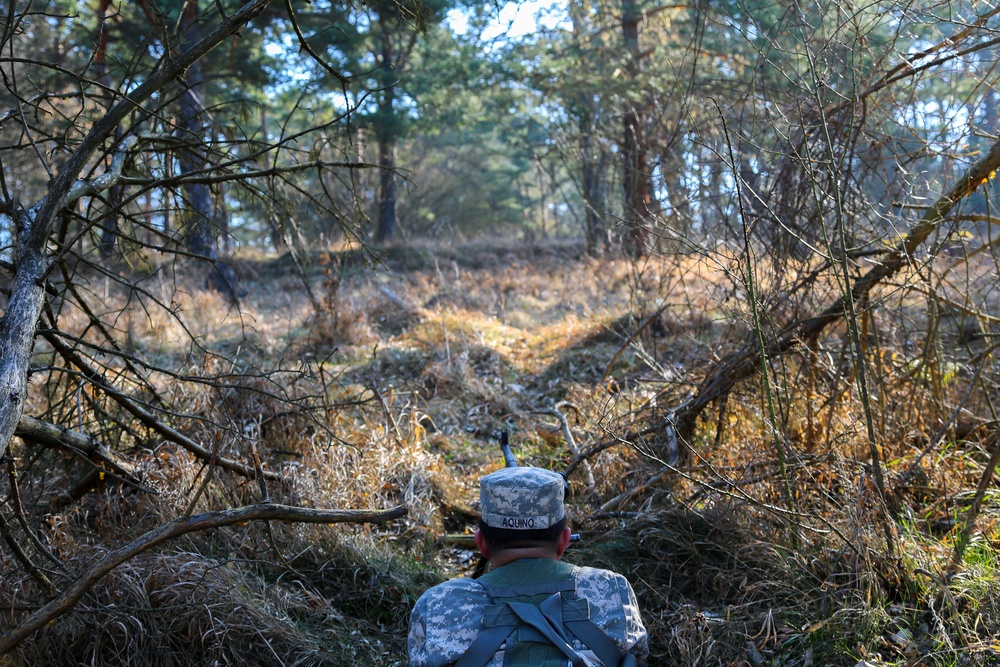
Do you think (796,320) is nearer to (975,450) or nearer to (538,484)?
(975,450)

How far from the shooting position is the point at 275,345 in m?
9.12

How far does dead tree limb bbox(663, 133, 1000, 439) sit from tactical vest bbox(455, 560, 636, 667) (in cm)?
220

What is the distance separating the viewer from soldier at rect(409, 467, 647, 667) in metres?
2.08

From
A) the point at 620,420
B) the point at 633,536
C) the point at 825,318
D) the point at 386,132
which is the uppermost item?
the point at 386,132

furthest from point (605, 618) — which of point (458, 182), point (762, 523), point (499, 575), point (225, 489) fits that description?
point (458, 182)

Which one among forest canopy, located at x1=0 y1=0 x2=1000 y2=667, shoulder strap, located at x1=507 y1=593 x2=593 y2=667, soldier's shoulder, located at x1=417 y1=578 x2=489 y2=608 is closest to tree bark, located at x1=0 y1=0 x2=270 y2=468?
forest canopy, located at x1=0 y1=0 x2=1000 y2=667

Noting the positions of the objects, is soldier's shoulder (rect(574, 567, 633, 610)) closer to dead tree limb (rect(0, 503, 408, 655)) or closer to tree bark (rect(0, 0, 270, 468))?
dead tree limb (rect(0, 503, 408, 655))

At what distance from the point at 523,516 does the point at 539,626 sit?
1.16 ft

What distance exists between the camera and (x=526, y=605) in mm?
2129

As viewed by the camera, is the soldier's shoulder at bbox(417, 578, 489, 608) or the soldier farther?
the soldier's shoulder at bbox(417, 578, 489, 608)

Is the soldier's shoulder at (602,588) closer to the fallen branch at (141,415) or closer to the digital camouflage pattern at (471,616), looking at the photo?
the digital camouflage pattern at (471,616)

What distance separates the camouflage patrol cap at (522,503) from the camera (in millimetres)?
2330

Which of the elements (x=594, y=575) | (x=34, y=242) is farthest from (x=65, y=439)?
(x=594, y=575)

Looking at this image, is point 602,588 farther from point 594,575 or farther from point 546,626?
point 546,626
